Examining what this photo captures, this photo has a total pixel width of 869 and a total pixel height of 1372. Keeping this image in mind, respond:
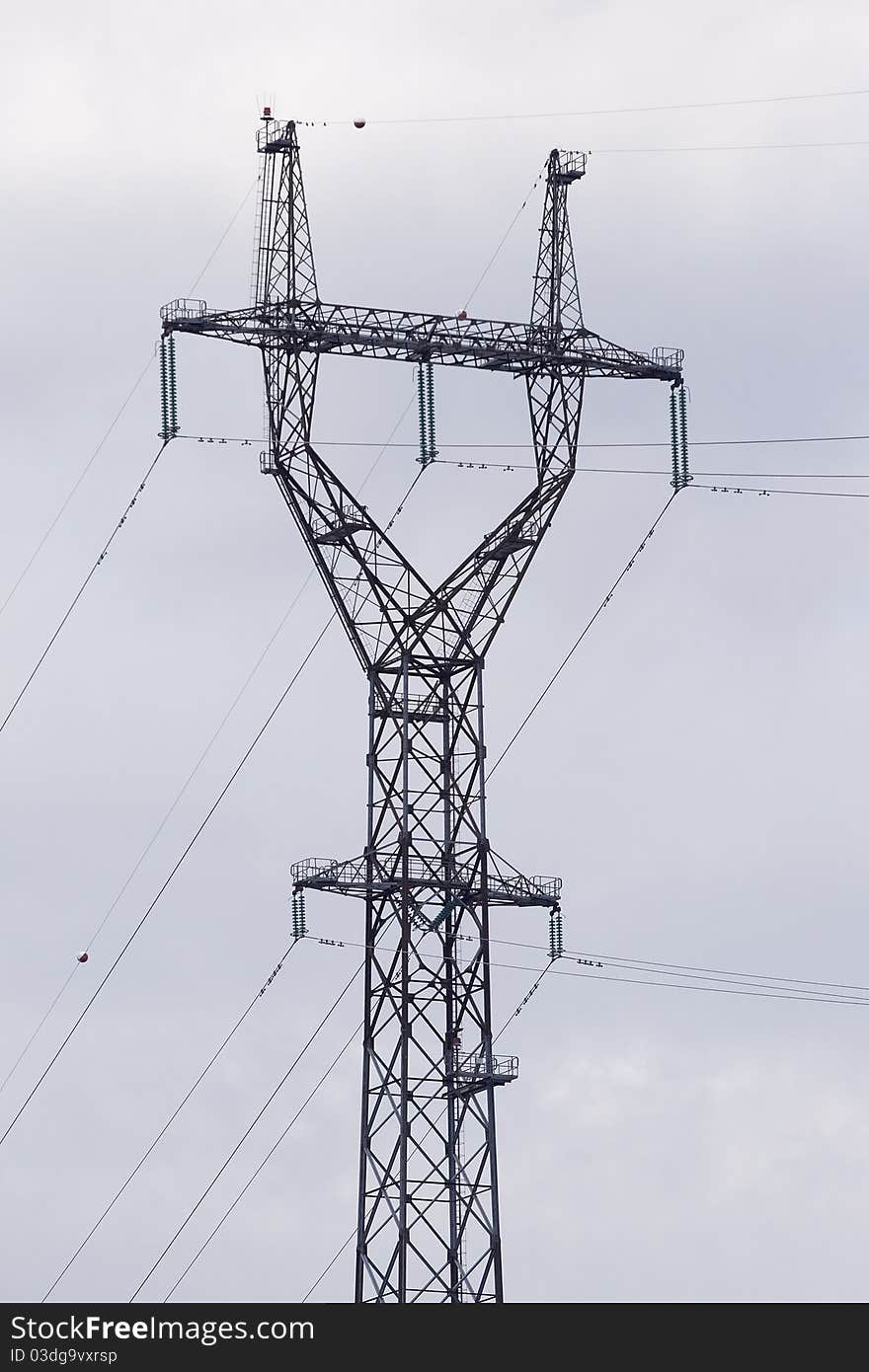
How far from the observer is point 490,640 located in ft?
472
